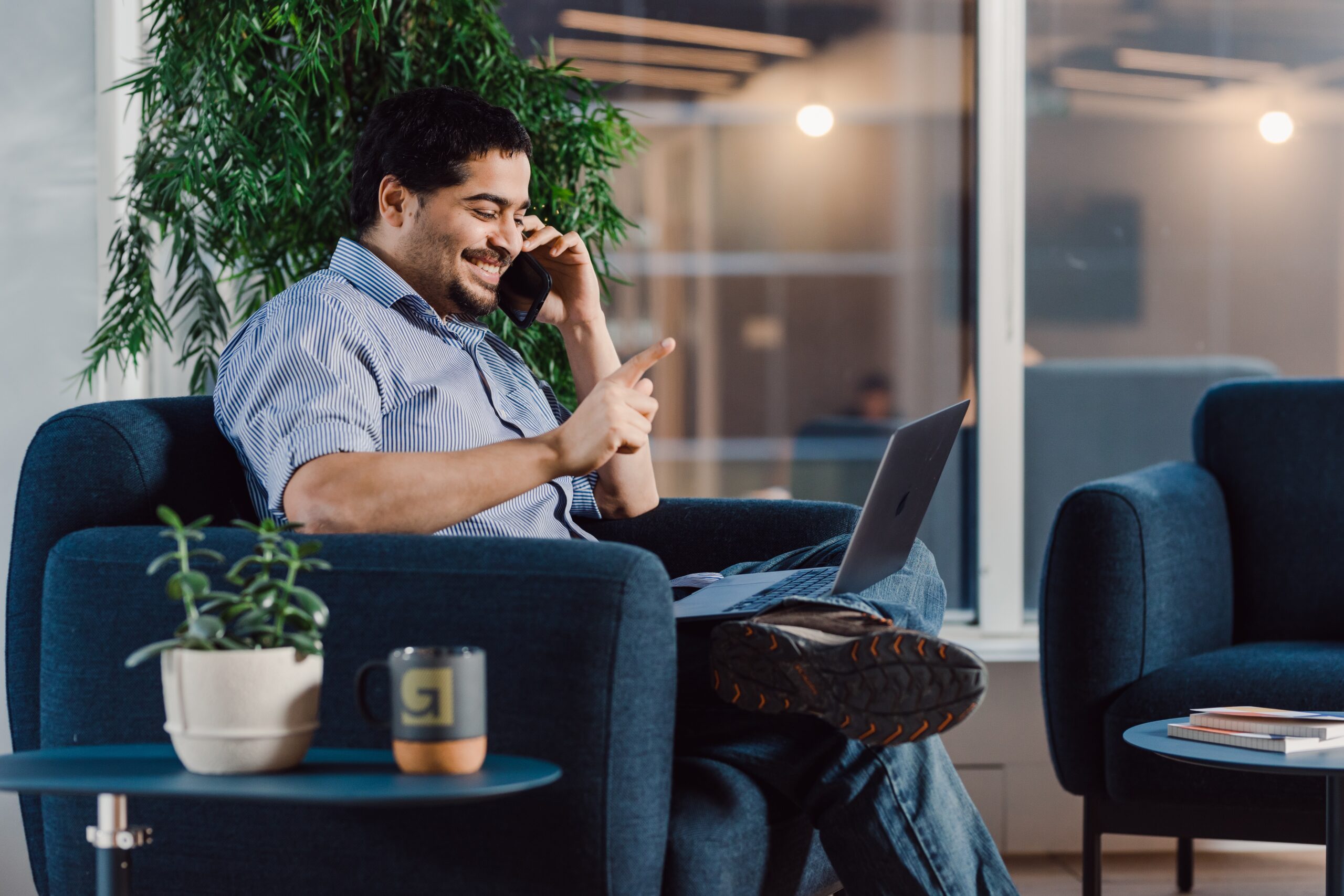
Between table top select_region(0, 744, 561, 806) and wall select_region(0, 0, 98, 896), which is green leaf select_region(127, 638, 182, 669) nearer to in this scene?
table top select_region(0, 744, 561, 806)

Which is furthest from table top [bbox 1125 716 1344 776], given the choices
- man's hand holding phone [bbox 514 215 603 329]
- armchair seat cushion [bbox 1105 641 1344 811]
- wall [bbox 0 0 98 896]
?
wall [bbox 0 0 98 896]

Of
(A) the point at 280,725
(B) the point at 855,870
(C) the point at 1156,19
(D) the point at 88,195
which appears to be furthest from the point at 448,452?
(C) the point at 1156,19

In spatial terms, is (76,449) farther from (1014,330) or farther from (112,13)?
(1014,330)

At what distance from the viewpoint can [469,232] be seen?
1.84 metres

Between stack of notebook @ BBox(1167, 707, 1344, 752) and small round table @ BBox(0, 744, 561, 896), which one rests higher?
small round table @ BBox(0, 744, 561, 896)

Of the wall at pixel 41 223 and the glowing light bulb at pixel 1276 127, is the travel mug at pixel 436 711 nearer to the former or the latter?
the wall at pixel 41 223

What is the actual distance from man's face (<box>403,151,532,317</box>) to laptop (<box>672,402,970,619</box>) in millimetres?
→ 563

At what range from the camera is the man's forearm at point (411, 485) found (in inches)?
55.9

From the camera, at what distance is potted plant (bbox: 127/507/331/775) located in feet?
3.22

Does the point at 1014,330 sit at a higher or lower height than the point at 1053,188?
lower

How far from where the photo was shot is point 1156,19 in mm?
2988

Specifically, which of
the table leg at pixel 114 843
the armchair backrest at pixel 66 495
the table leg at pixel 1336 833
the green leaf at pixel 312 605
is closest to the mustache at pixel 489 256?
the armchair backrest at pixel 66 495

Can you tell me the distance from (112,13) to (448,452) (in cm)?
131

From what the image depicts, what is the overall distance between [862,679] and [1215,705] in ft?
3.13
